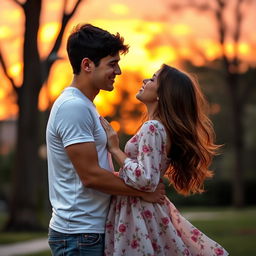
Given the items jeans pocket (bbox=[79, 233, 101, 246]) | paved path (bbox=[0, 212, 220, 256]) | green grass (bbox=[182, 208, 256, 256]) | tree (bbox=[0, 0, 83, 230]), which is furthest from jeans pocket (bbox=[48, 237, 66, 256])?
tree (bbox=[0, 0, 83, 230])

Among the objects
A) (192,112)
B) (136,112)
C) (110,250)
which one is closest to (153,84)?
(192,112)

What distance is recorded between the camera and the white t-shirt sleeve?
3.85m

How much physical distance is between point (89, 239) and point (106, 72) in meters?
0.84

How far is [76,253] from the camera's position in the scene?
391 cm

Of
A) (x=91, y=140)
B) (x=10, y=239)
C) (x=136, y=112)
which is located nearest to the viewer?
(x=91, y=140)

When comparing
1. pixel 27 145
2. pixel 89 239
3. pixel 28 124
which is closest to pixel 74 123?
pixel 89 239

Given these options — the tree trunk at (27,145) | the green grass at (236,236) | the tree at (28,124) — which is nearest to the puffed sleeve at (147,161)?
the green grass at (236,236)

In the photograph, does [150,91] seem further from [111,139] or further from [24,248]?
[24,248]

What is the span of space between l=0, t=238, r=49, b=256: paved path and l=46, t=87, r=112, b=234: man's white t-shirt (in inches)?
401

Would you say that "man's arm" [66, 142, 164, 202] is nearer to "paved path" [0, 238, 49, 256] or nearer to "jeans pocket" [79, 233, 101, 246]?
"jeans pocket" [79, 233, 101, 246]

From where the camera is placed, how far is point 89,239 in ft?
12.8

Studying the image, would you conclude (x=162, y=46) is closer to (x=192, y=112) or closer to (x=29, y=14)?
(x=29, y=14)

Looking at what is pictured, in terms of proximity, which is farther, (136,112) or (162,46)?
(136,112)

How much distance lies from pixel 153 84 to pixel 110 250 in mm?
926
